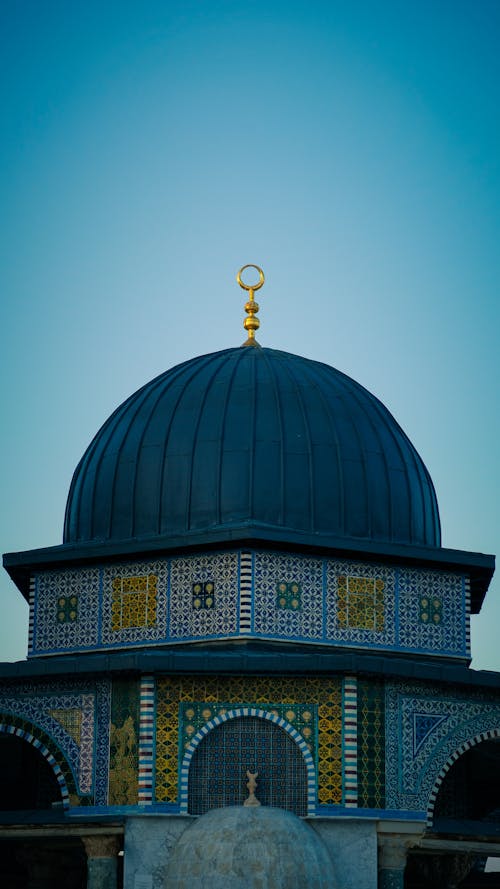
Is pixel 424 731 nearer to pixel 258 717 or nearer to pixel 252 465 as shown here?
pixel 258 717

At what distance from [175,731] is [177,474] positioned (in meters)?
5.17

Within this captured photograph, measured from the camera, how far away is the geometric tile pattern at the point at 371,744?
2512cm

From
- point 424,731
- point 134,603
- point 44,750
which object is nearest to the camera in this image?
point 424,731

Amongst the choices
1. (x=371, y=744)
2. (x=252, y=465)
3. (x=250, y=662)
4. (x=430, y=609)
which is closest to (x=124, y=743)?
(x=250, y=662)

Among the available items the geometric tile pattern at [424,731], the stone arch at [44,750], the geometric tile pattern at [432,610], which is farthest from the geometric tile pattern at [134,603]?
the geometric tile pattern at [424,731]

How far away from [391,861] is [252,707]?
311 cm

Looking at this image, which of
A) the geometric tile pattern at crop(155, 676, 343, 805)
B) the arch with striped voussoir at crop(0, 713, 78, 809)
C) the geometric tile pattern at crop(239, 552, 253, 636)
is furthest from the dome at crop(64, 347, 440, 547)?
the arch with striped voussoir at crop(0, 713, 78, 809)

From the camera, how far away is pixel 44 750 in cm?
2620

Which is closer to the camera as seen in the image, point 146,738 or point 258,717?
point 146,738

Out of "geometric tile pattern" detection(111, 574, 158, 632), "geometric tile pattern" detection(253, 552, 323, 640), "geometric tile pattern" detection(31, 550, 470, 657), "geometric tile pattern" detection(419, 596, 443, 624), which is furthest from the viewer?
"geometric tile pattern" detection(419, 596, 443, 624)

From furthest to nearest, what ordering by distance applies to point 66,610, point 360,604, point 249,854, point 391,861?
point 66,610 < point 360,604 < point 391,861 < point 249,854

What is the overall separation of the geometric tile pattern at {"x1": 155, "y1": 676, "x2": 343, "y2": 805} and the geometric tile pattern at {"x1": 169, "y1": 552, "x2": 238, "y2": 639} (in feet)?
4.90

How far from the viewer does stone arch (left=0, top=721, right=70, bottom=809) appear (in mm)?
25770

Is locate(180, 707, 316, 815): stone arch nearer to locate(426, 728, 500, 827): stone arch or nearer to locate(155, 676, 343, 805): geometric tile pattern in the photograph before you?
locate(155, 676, 343, 805): geometric tile pattern
